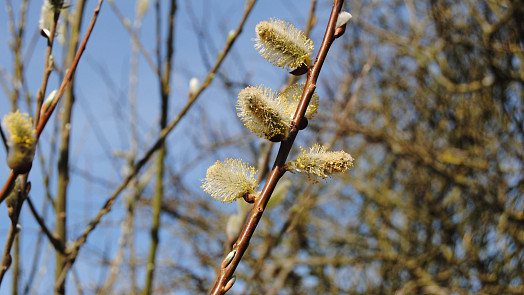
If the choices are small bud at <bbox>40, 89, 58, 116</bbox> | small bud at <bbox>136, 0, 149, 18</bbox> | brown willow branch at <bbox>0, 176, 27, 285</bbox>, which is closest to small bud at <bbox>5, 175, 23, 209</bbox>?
brown willow branch at <bbox>0, 176, 27, 285</bbox>

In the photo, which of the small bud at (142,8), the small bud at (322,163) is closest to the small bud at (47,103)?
the small bud at (322,163)

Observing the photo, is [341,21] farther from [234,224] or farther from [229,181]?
[234,224]

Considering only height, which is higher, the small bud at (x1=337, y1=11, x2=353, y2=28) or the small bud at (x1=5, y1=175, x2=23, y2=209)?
the small bud at (x1=337, y1=11, x2=353, y2=28)

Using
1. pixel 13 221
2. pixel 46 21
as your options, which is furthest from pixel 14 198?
pixel 46 21

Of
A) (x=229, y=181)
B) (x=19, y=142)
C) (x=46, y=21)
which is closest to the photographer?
(x=19, y=142)

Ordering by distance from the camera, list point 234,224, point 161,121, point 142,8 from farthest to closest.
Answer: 1. point 142,8
2. point 161,121
3. point 234,224

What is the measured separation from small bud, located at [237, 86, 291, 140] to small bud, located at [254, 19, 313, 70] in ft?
0.27

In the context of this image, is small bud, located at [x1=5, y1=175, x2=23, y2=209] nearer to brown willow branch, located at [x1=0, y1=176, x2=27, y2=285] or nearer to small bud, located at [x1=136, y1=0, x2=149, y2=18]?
brown willow branch, located at [x1=0, y1=176, x2=27, y2=285]

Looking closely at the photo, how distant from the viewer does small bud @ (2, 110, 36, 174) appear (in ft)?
2.07

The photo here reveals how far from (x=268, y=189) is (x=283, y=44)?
236mm

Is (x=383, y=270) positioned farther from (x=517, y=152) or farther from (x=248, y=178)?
(x=248, y=178)

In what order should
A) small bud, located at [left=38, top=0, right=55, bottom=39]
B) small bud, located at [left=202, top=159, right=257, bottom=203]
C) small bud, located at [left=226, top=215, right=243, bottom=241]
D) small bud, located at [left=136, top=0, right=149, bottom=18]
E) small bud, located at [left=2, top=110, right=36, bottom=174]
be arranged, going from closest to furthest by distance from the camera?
Result: small bud, located at [left=2, top=110, right=36, bottom=174], small bud, located at [left=202, top=159, right=257, bottom=203], small bud, located at [left=38, top=0, right=55, bottom=39], small bud, located at [left=226, top=215, right=243, bottom=241], small bud, located at [left=136, top=0, right=149, bottom=18]

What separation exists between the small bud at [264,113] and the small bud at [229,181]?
0.22 feet

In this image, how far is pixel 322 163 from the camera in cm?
73
